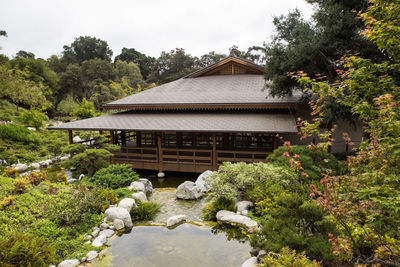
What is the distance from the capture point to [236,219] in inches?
302

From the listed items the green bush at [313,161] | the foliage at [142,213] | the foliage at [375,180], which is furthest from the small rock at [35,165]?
the foliage at [375,180]

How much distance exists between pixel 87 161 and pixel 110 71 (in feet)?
117

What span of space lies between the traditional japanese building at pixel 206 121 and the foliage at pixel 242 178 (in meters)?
3.12

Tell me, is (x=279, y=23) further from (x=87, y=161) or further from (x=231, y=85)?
(x=87, y=161)

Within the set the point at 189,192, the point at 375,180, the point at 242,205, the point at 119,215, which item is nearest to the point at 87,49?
the point at 189,192

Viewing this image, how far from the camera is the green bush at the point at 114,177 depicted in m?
10.3

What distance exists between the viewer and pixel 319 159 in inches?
356

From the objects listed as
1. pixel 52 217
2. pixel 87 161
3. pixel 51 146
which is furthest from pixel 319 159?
pixel 51 146

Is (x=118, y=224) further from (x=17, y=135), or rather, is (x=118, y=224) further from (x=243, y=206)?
(x=17, y=135)

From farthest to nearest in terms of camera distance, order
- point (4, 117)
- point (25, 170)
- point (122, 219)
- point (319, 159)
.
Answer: point (4, 117), point (25, 170), point (319, 159), point (122, 219)

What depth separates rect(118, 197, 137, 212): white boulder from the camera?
27.6 ft

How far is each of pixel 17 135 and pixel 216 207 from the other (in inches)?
719

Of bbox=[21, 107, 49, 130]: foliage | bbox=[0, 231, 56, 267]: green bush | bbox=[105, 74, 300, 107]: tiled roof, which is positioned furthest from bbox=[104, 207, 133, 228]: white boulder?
bbox=[21, 107, 49, 130]: foliage

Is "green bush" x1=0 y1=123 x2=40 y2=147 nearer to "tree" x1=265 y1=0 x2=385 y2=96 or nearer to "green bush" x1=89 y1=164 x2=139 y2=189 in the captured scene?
"green bush" x1=89 y1=164 x2=139 y2=189
